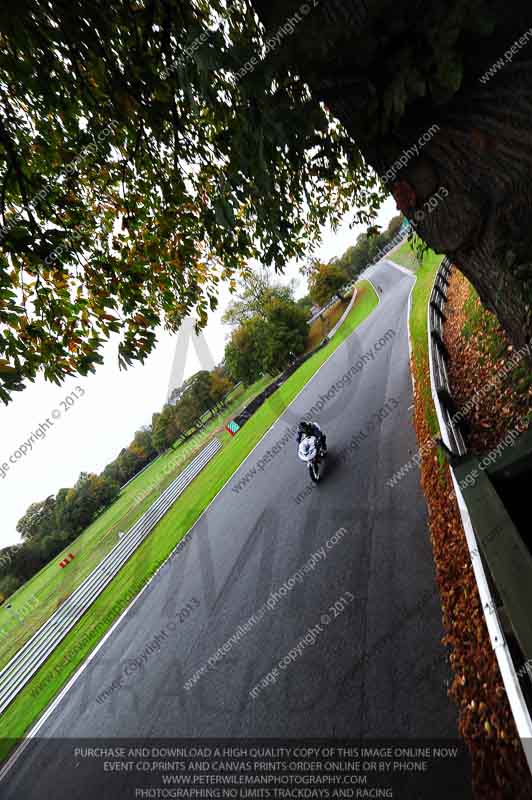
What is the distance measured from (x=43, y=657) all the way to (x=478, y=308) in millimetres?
16863

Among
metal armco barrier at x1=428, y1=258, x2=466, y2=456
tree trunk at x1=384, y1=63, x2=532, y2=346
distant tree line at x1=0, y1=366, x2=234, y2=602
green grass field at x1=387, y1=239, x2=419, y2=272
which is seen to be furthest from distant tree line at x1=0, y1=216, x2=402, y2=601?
tree trunk at x1=384, y1=63, x2=532, y2=346

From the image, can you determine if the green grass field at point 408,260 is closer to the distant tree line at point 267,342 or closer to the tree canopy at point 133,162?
the distant tree line at point 267,342

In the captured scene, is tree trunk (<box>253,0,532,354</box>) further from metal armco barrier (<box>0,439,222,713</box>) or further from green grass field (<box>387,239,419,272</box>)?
green grass field (<box>387,239,419,272</box>)

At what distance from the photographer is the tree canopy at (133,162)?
101 inches

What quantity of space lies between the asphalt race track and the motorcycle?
11.4 inches

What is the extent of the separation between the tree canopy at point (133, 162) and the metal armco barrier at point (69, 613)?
12.1 meters

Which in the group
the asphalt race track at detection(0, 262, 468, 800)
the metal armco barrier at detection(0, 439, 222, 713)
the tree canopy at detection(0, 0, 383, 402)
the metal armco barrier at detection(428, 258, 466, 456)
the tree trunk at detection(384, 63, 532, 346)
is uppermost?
the tree canopy at detection(0, 0, 383, 402)

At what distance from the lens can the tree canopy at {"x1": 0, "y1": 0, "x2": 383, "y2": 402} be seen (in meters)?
2.55

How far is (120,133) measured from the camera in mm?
4223

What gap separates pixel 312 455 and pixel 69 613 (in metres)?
11.8

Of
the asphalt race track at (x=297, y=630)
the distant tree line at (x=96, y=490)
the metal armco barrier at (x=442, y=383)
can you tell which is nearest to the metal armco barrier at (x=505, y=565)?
the asphalt race track at (x=297, y=630)

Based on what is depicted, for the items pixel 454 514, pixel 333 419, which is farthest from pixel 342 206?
pixel 333 419

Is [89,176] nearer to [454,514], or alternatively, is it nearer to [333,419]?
[454,514]

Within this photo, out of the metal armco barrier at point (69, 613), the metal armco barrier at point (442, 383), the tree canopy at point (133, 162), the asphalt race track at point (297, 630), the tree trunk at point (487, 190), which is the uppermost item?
the tree canopy at point (133, 162)
